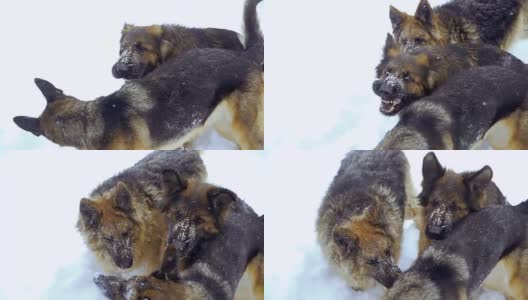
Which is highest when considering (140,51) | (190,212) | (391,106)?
(140,51)

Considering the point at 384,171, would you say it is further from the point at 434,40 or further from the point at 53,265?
the point at 53,265

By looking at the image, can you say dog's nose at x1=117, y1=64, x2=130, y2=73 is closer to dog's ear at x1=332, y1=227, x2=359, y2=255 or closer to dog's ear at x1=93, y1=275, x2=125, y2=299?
dog's ear at x1=93, y1=275, x2=125, y2=299

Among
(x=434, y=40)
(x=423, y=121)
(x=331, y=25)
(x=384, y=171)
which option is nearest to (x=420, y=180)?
(x=384, y=171)

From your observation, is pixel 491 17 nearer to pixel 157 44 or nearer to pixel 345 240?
pixel 345 240

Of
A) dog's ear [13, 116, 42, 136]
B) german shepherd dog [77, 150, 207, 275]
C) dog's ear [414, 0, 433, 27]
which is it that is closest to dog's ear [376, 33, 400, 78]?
dog's ear [414, 0, 433, 27]

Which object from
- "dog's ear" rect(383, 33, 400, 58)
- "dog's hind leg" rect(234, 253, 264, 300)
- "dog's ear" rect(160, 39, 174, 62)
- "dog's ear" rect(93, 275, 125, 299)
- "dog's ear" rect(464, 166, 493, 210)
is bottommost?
"dog's hind leg" rect(234, 253, 264, 300)

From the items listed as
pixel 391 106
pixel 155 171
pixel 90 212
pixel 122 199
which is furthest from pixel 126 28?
pixel 391 106
